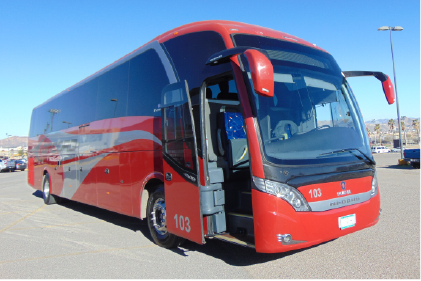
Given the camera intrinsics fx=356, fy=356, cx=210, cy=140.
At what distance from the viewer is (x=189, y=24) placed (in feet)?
18.3

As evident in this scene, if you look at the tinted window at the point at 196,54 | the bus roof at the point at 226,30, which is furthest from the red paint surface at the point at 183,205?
the bus roof at the point at 226,30

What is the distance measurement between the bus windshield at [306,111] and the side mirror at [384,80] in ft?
1.43

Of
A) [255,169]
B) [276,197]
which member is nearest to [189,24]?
[255,169]

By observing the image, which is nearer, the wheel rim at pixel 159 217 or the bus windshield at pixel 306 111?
the bus windshield at pixel 306 111

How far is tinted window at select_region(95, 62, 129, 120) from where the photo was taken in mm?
7176

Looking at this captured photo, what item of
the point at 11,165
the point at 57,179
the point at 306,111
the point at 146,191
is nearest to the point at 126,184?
the point at 146,191

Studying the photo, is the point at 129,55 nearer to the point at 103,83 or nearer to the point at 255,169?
the point at 103,83

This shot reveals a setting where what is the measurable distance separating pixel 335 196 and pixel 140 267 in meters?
2.83

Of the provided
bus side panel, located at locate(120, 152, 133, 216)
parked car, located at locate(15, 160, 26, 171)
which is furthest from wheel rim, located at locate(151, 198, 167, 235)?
parked car, located at locate(15, 160, 26, 171)

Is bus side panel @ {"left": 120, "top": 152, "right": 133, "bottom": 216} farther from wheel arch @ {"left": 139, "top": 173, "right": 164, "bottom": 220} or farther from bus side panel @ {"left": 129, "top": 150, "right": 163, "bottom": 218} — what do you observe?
wheel arch @ {"left": 139, "top": 173, "right": 164, "bottom": 220}

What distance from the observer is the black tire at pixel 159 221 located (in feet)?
19.2

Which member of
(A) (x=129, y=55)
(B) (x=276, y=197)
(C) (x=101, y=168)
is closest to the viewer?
A: (B) (x=276, y=197)

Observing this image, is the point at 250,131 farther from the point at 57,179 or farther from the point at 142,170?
the point at 57,179

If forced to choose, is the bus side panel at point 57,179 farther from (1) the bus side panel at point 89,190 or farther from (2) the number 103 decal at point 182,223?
(2) the number 103 decal at point 182,223
